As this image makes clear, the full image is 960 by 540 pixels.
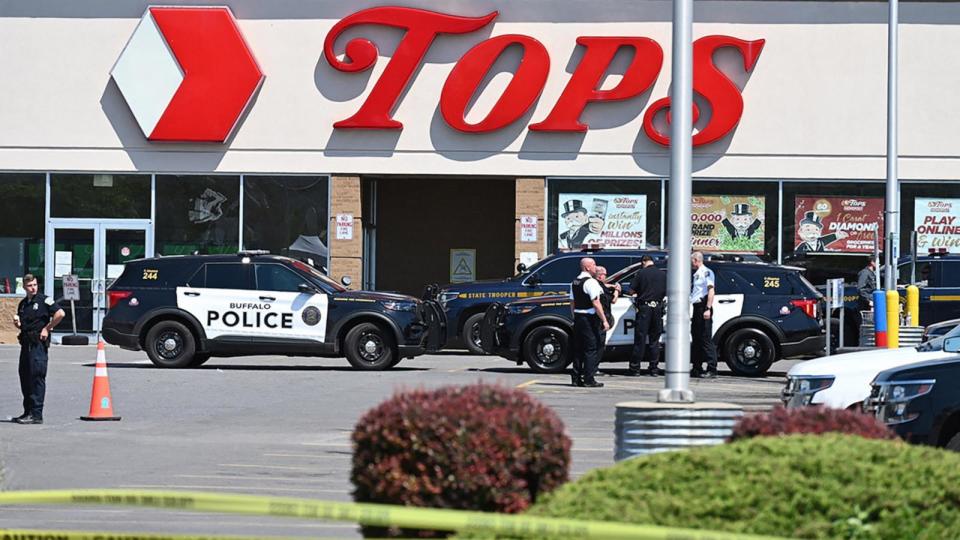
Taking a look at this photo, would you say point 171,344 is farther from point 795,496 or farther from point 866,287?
point 795,496

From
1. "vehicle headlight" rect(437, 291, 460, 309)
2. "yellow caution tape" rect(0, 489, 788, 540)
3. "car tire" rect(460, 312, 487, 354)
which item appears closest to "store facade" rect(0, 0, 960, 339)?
"vehicle headlight" rect(437, 291, 460, 309)

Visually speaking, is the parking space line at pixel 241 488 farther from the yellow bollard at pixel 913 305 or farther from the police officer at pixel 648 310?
the yellow bollard at pixel 913 305

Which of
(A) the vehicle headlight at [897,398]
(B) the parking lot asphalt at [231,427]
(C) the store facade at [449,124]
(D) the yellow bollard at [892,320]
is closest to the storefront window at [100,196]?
(C) the store facade at [449,124]

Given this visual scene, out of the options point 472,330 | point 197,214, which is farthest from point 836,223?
point 197,214

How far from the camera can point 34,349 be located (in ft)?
52.6

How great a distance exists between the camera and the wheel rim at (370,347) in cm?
2355

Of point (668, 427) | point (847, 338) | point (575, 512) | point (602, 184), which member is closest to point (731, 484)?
point (575, 512)

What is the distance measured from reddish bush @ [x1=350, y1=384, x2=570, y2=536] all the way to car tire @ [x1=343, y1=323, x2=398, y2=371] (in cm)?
1753

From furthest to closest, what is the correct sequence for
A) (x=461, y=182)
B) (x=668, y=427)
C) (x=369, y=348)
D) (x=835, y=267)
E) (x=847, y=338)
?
(x=461, y=182)
(x=835, y=267)
(x=847, y=338)
(x=369, y=348)
(x=668, y=427)

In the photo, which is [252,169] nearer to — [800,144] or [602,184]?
[602,184]

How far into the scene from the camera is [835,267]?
31672 millimetres

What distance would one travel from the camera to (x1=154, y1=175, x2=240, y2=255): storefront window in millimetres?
32531

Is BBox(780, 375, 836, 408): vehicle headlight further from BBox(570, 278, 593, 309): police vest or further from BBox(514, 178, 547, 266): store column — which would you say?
BBox(514, 178, 547, 266): store column

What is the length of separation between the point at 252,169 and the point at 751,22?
10.8m
